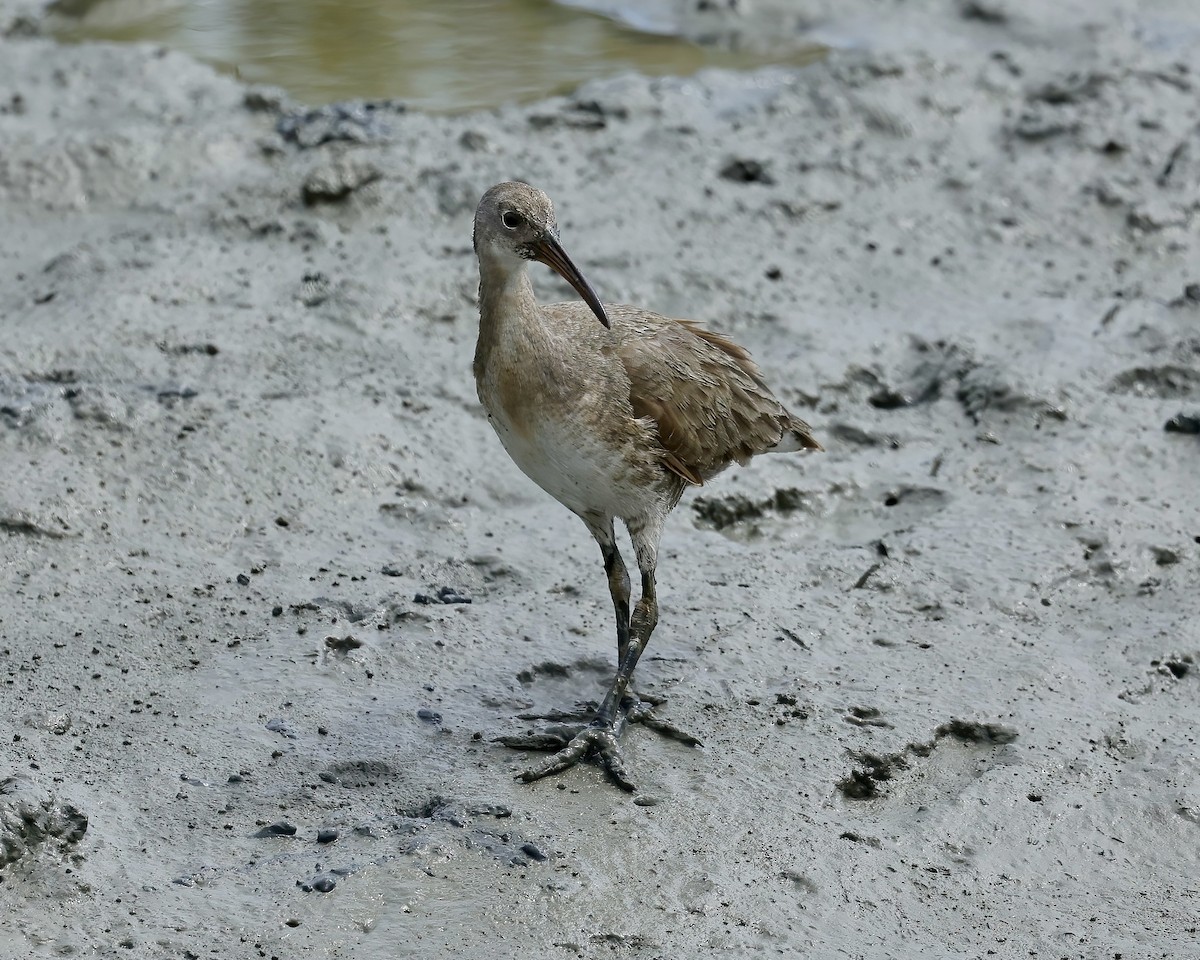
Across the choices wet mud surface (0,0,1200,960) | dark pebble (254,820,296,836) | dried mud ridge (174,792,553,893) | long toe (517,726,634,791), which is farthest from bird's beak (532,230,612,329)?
dark pebble (254,820,296,836)

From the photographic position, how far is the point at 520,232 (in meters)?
4.77

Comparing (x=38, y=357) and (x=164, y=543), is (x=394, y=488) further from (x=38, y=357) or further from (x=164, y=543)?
(x=38, y=357)

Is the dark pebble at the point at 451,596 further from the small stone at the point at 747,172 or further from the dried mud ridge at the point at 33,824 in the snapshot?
the small stone at the point at 747,172

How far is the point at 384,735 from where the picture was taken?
5168 mm

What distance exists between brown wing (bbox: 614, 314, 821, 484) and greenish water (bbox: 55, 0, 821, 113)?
475 centimetres

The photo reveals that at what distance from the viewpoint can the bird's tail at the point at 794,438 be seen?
18.9 feet

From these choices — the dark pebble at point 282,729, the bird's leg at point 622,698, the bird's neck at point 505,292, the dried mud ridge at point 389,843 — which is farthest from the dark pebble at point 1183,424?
the dark pebble at point 282,729

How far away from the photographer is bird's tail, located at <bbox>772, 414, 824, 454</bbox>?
5.75 metres

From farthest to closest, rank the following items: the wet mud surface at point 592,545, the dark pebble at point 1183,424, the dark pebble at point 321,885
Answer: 1. the dark pebble at point 1183,424
2. the wet mud surface at point 592,545
3. the dark pebble at point 321,885

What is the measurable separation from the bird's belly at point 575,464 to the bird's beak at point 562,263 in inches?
15.2

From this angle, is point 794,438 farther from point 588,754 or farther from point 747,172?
point 747,172

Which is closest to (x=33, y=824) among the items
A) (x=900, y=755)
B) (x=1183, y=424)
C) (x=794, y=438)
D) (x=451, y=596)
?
(x=451, y=596)

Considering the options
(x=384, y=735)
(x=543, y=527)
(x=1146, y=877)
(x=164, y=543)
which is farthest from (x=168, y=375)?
(x=1146, y=877)

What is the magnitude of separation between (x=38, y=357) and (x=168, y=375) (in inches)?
23.4
